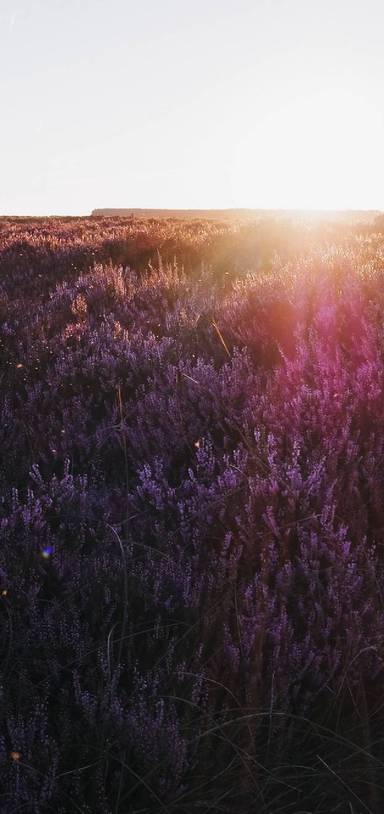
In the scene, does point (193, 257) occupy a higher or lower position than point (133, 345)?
higher

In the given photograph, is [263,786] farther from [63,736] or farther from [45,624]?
[45,624]

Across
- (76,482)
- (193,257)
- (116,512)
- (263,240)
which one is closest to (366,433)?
(116,512)

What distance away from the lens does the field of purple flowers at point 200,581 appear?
144 centimetres

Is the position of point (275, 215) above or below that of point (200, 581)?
above

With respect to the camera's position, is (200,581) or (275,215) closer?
(200,581)

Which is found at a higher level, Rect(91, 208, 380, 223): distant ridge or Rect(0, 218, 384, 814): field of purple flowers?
Rect(91, 208, 380, 223): distant ridge

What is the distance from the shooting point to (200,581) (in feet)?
6.36

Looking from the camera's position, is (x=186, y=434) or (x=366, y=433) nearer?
(x=366, y=433)

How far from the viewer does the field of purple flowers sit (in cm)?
144

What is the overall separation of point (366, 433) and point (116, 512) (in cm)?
109

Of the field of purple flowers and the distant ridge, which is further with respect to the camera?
the distant ridge

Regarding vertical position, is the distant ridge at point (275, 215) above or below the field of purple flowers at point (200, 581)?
above

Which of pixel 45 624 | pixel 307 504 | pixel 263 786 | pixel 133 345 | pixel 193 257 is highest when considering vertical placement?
pixel 193 257

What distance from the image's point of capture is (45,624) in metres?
1.75
